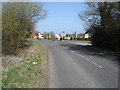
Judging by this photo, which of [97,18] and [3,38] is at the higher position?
[97,18]

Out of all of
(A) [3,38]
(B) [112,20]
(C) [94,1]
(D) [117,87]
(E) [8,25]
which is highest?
(C) [94,1]

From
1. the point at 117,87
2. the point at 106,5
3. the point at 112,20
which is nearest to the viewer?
the point at 117,87

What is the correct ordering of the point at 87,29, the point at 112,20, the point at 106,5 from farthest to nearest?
the point at 87,29 < the point at 106,5 < the point at 112,20

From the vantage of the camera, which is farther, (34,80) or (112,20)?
(112,20)

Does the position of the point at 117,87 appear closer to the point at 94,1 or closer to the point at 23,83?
the point at 23,83

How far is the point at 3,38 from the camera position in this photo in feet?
38.3

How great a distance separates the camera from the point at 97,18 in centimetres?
3344

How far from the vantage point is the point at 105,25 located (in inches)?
1117

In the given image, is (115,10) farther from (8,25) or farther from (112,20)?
(8,25)

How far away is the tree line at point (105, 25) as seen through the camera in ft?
82.7

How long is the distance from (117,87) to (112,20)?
776 inches

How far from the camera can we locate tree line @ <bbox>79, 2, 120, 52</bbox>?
993 inches

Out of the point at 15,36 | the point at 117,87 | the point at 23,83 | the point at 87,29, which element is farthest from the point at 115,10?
the point at 23,83

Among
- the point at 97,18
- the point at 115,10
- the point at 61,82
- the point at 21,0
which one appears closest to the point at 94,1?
the point at 97,18
